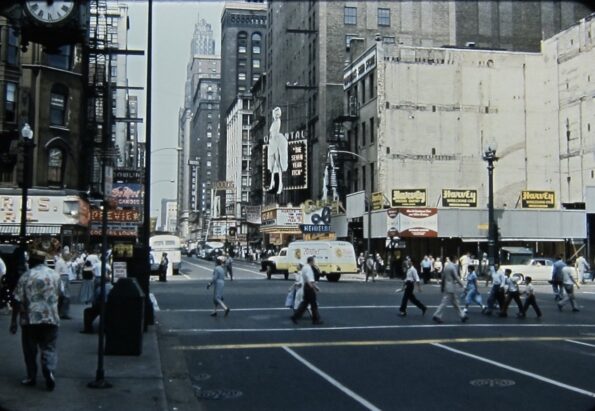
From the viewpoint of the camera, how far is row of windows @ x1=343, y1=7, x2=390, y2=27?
67.3 m

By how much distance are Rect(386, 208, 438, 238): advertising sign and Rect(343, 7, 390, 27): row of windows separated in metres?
26.4

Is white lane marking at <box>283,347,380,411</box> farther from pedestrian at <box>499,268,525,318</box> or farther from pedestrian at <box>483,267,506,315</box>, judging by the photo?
pedestrian at <box>483,267,506,315</box>

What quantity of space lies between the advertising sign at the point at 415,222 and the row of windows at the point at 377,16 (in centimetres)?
2642

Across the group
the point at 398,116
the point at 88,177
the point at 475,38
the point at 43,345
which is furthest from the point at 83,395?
the point at 475,38

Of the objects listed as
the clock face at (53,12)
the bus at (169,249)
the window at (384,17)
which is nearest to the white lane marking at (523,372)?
the clock face at (53,12)

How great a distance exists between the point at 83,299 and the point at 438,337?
1055 cm

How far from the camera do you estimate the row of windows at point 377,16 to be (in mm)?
67312

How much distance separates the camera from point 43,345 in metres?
8.80

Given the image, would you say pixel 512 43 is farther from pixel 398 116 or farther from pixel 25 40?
pixel 25 40

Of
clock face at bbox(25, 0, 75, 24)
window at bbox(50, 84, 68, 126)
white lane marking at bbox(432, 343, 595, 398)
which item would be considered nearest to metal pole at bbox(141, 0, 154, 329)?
clock face at bbox(25, 0, 75, 24)

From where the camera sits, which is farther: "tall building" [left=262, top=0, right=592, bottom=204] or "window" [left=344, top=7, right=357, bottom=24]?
"window" [left=344, top=7, right=357, bottom=24]

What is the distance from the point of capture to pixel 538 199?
51.1 meters

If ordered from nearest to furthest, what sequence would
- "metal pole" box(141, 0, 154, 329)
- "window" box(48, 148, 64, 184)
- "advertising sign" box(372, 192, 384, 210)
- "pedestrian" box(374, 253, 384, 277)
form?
"metal pole" box(141, 0, 154, 329) < "window" box(48, 148, 64, 184) < "pedestrian" box(374, 253, 384, 277) < "advertising sign" box(372, 192, 384, 210)

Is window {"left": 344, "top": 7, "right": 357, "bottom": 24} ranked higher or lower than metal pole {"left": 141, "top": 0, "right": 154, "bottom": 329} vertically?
higher
